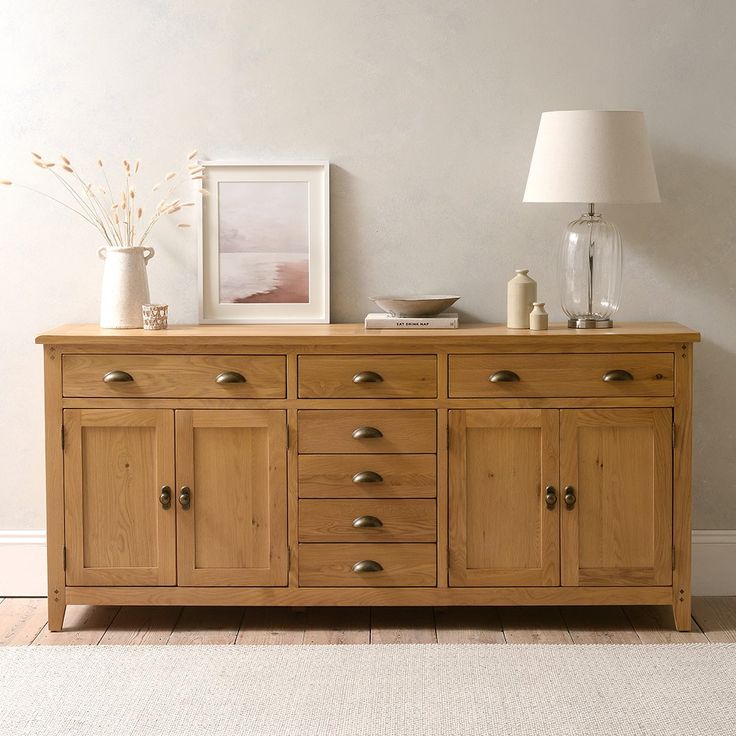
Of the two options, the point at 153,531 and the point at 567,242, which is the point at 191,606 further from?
the point at 567,242

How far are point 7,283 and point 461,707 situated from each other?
79.0 inches

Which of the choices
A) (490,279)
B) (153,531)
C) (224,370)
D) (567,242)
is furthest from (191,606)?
(567,242)

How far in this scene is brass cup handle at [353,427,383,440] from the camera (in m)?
3.02

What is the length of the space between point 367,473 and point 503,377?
0.49 meters

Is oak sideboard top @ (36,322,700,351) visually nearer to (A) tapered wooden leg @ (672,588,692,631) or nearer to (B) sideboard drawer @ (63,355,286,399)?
(B) sideboard drawer @ (63,355,286,399)

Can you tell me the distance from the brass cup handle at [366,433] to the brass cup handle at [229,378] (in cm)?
36

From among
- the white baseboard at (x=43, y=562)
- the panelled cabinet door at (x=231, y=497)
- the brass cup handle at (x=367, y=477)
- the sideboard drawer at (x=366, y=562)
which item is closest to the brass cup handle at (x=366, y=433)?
the brass cup handle at (x=367, y=477)

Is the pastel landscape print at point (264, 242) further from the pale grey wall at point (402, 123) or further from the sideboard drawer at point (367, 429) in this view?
the sideboard drawer at point (367, 429)

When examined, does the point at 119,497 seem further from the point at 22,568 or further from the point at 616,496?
the point at 616,496

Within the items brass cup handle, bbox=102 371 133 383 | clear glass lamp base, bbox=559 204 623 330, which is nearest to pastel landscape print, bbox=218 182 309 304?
brass cup handle, bbox=102 371 133 383

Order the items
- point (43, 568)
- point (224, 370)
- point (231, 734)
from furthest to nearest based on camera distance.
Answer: point (43, 568) → point (224, 370) → point (231, 734)

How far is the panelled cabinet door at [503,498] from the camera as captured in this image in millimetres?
3025

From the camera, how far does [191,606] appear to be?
3.30 metres

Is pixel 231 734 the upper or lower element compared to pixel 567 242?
lower
